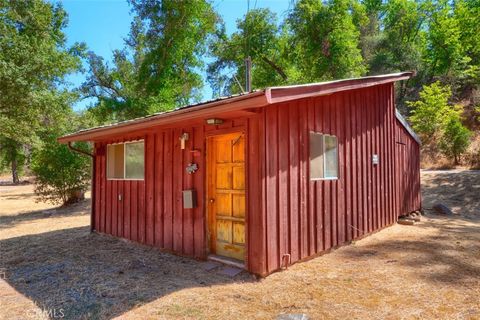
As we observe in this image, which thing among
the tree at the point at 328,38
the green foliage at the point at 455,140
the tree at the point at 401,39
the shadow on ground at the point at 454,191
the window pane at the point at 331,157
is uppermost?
the tree at the point at 401,39

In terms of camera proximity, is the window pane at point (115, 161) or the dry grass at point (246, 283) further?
the window pane at point (115, 161)

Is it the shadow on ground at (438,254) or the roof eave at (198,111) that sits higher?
the roof eave at (198,111)

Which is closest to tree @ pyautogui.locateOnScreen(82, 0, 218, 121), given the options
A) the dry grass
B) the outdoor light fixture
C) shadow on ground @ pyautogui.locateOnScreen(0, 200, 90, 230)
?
shadow on ground @ pyautogui.locateOnScreen(0, 200, 90, 230)

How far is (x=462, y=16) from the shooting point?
82.2 feet

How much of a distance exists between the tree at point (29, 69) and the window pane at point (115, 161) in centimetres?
687

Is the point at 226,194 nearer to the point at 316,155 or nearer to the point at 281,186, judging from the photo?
the point at 281,186

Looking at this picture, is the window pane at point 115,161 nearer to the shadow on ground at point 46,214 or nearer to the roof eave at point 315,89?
the roof eave at point 315,89

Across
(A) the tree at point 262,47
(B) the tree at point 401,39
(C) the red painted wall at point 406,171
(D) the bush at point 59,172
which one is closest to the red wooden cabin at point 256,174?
(C) the red painted wall at point 406,171

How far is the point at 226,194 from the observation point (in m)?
5.21

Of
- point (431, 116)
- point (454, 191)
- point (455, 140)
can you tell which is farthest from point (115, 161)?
point (431, 116)

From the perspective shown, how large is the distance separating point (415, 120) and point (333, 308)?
68.3ft

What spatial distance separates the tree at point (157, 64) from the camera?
1387 centimetres

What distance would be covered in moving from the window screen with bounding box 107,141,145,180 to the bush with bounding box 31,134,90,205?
610 cm

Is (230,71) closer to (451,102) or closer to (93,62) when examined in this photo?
(93,62)
